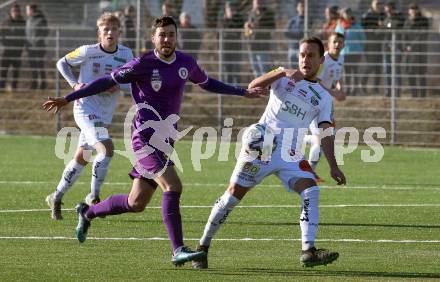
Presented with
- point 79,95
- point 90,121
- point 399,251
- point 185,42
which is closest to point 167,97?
point 79,95

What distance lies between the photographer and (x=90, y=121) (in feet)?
48.8

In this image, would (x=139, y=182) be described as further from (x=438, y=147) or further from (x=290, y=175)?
(x=438, y=147)

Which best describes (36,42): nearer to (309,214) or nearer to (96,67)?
(96,67)

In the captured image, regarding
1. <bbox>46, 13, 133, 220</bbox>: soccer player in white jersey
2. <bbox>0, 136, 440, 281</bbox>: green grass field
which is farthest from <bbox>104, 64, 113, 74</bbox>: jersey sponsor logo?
<bbox>0, 136, 440, 281</bbox>: green grass field

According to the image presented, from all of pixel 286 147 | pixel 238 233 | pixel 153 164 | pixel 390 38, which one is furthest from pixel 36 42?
pixel 286 147

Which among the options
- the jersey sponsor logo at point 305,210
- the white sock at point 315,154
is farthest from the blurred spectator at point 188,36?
the jersey sponsor logo at point 305,210

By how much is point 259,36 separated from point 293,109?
60.8 feet

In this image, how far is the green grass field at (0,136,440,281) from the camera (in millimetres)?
10211

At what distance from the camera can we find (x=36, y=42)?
30.6 m

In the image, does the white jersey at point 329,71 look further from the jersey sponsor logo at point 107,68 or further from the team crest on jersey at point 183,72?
the team crest on jersey at point 183,72

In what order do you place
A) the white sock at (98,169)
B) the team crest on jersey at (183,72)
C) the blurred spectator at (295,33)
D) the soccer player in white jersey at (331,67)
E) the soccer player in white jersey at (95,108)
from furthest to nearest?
1. the blurred spectator at (295,33)
2. the soccer player in white jersey at (331,67)
3. the white sock at (98,169)
4. the soccer player in white jersey at (95,108)
5. the team crest on jersey at (183,72)

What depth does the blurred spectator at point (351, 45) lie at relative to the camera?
27.6 meters

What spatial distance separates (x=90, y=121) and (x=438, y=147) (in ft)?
45.7

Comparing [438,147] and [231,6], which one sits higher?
[231,6]
